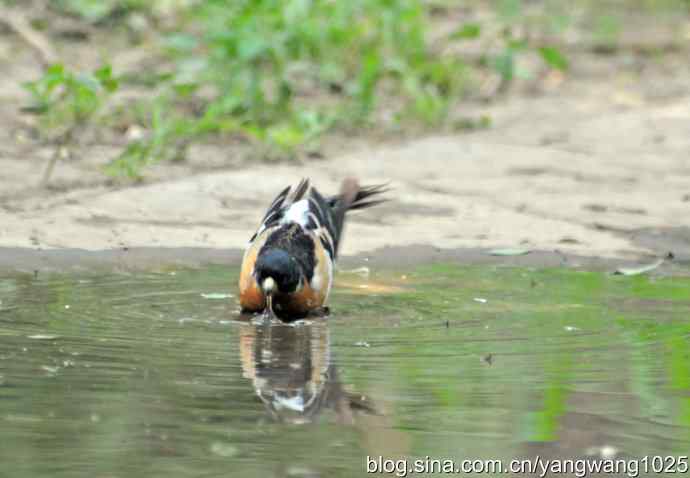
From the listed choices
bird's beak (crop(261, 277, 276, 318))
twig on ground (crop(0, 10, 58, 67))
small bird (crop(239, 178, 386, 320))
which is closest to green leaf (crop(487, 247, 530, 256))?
small bird (crop(239, 178, 386, 320))

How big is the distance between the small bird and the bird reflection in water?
4.3 inches

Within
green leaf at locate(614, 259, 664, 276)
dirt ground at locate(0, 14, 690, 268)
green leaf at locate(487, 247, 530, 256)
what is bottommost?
dirt ground at locate(0, 14, 690, 268)

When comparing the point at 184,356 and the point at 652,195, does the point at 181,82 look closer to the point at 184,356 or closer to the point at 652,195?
the point at 652,195

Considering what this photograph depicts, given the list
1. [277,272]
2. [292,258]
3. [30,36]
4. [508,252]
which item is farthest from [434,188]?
[30,36]

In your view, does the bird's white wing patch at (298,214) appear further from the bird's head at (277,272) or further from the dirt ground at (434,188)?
the dirt ground at (434,188)

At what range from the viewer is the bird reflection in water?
15.0 feet

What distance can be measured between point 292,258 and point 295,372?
1.14 meters

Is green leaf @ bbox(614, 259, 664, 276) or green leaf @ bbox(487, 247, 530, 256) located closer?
green leaf @ bbox(614, 259, 664, 276)

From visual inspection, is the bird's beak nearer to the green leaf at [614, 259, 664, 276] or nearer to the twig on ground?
the green leaf at [614, 259, 664, 276]

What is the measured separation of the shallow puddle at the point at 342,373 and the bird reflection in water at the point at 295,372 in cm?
1

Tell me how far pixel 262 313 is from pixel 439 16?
9.05 metres

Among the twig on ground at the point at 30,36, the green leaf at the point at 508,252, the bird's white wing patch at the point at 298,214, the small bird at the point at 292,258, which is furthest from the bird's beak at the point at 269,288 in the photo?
the twig on ground at the point at 30,36

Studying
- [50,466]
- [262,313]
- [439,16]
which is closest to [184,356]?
[262,313]

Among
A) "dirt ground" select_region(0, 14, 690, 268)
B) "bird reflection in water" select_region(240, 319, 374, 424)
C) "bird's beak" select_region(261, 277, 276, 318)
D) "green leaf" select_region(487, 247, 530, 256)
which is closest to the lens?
"bird reflection in water" select_region(240, 319, 374, 424)
